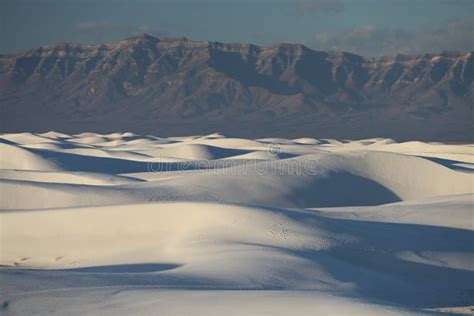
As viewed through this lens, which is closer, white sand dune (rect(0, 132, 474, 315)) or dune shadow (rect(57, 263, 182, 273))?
white sand dune (rect(0, 132, 474, 315))

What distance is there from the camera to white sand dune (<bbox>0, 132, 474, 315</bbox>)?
1393cm

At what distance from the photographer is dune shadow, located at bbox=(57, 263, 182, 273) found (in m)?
18.9

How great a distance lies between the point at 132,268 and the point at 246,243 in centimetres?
355

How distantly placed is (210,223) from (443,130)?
156 meters

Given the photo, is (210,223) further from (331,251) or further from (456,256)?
(456,256)

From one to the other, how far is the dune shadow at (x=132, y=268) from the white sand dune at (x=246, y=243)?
0.06 m

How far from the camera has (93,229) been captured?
24.8 metres

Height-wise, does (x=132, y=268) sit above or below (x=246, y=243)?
below

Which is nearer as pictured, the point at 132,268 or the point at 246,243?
the point at 132,268

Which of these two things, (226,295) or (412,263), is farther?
(412,263)

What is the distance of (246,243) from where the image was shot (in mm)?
21703

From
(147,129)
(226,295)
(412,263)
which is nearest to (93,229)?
(412,263)

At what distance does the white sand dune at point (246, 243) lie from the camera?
13.9 metres

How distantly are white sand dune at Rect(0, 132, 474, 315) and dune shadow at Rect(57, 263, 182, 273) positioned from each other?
59 mm
